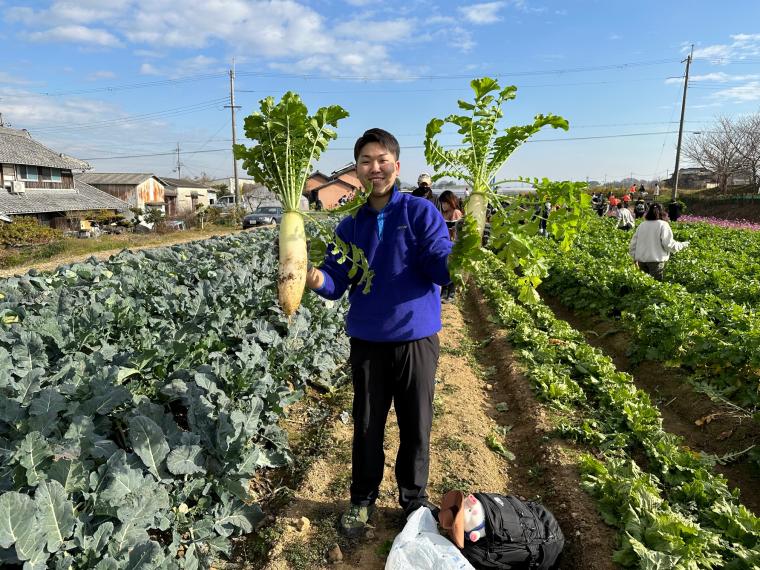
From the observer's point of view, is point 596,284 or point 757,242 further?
point 757,242

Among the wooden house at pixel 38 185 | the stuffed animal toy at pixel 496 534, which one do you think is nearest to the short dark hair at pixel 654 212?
the stuffed animal toy at pixel 496 534

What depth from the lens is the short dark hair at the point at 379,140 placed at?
2.73 metres

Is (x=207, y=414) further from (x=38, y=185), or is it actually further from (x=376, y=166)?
(x=38, y=185)

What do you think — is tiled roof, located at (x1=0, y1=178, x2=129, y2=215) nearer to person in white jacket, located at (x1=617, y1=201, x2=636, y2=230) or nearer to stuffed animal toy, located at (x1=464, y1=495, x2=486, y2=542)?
Answer: person in white jacket, located at (x1=617, y1=201, x2=636, y2=230)

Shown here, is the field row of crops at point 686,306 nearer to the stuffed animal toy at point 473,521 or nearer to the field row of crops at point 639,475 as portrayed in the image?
the field row of crops at point 639,475

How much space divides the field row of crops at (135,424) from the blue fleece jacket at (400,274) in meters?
0.97

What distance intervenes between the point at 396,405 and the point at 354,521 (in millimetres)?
808

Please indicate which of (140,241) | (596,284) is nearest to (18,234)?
(140,241)

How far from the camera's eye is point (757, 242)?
1496 cm

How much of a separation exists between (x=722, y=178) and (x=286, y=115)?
5960 cm

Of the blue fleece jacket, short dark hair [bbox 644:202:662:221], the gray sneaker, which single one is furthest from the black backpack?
short dark hair [bbox 644:202:662:221]

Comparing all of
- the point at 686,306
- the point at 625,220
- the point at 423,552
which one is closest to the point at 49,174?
the point at 625,220

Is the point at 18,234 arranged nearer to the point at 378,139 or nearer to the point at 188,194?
the point at 378,139

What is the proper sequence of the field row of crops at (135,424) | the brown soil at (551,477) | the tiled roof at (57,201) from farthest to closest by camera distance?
the tiled roof at (57,201), the brown soil at (551,477), the field row of crops at (135,424)
